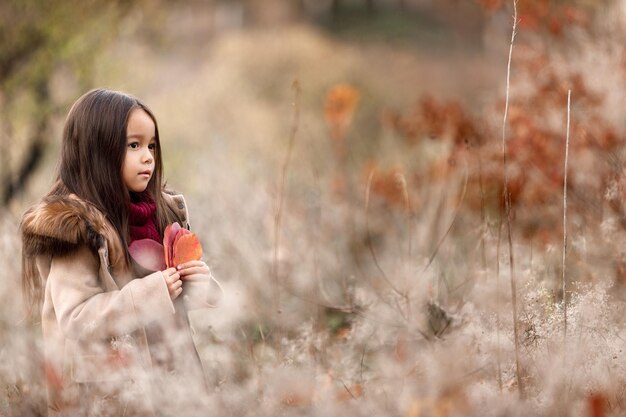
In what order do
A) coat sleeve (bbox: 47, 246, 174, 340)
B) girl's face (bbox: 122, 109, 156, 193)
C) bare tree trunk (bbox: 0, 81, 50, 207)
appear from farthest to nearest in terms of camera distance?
bare tree trunk (bbox: 0, 81, 50, 207) → girl's face (bbox: 122, 109, 156, 193) → coat sleeve (bbox: 47, 246, 174, 340)

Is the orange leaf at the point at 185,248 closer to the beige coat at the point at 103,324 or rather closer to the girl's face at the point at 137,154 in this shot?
the beige coat at the point at 103,324

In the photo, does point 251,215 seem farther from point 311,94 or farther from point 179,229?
point 311,94

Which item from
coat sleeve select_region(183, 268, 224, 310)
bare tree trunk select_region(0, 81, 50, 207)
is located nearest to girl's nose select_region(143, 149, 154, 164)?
coat sleeve select_region(183, 268, 224, 310)

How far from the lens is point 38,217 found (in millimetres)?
2344

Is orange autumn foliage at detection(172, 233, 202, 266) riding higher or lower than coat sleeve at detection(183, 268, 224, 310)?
higher

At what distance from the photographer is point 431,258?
3.10 meters

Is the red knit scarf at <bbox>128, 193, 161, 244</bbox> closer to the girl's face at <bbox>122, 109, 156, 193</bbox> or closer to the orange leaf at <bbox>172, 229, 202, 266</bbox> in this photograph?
the girl's face at <bbox>122, 109, 156, 193</bbox>

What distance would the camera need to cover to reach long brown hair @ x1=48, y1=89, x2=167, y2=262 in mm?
2408

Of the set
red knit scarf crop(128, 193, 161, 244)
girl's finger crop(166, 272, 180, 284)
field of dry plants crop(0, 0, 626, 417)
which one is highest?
red knit scarf crop(128, 193, 161, 244)

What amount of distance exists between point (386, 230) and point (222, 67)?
13.4 metres

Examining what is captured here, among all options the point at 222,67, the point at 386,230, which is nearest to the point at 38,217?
the point at 386,230

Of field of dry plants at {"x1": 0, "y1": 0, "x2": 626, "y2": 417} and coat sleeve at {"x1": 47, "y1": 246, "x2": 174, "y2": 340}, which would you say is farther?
field of dry plants at {"x1": 0, "y1": 0, "x2": 626, "y2": 417}

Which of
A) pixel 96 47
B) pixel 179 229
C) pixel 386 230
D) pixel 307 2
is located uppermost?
pixel 307 2

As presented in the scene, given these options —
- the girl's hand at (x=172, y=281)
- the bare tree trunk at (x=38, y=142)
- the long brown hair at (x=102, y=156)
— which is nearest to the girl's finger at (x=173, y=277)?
the girl's hand at (x=172, y=281)
